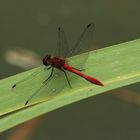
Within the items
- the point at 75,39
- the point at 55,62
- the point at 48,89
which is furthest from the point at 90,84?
the point at 75,39

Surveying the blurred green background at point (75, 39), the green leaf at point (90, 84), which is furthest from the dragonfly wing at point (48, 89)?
the blurred green background at point (75, 39)

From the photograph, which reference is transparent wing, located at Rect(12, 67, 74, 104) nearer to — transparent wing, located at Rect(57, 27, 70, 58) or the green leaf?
the green leaf

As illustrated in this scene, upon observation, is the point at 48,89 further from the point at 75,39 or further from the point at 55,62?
the point at 75,39

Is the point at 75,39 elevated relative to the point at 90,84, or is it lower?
lower

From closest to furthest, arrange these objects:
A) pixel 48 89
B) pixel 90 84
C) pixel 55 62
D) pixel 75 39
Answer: pixel 90 84 < pixel 48 89 < pixel 55 62 < pixel 75 39

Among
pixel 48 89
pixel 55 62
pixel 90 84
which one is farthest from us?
pixel 55 62

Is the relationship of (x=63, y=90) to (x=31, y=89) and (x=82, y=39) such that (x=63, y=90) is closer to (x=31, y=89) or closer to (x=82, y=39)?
(x=31, y=89)

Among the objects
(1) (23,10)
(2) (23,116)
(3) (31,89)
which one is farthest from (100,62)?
→ (1) (23,10)

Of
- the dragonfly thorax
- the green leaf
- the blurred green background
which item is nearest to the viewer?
the green leaf

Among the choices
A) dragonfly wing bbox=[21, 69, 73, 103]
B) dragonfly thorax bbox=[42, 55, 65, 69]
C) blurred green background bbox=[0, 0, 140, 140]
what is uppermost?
dragonfly wing bbox=[21, 69, 73, 103]

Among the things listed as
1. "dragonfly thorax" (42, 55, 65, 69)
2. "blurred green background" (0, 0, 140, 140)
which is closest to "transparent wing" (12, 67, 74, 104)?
"dragonfly thorax" (42, 55, 65, 69)
